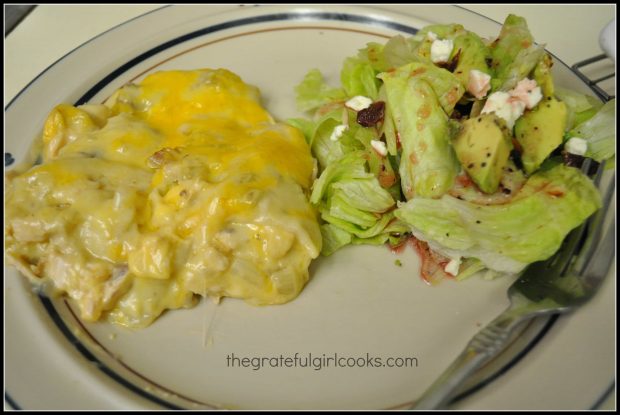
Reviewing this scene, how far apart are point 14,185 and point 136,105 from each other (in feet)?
1.83

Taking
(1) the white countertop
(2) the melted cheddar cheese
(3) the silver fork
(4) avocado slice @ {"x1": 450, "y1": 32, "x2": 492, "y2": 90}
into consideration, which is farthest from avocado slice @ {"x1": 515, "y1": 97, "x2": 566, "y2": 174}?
(1) the white countertop

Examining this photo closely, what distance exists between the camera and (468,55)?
1994 millimetres

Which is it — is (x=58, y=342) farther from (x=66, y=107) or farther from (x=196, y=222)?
(x=66, y=107)

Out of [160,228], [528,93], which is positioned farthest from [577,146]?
[160,228]

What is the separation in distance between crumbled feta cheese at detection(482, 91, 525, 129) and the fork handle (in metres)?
0.65

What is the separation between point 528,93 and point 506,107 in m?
0.09

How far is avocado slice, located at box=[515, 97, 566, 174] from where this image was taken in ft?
5.72

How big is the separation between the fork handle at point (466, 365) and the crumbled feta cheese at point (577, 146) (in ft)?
2.10

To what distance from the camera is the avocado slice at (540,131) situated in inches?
68.7

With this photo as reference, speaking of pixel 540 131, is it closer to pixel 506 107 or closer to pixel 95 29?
pixel 506 107

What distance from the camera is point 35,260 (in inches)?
70.3

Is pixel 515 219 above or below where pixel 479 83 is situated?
below

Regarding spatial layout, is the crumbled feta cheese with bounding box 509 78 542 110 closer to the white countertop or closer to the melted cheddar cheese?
the melted cheddar cheese

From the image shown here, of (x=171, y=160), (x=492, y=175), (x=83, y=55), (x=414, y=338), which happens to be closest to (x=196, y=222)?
(x=171, y=160)
